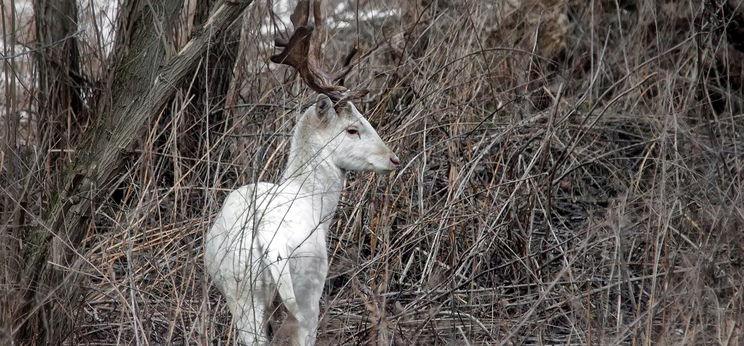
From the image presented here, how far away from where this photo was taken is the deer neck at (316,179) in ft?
13.1

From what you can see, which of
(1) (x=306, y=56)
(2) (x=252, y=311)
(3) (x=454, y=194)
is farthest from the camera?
(3) (x=454, y=194)

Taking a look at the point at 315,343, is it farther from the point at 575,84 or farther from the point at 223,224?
the point at 575,84

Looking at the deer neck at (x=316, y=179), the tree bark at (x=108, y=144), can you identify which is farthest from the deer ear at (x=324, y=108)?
the tree bark at (x=108, y=144)

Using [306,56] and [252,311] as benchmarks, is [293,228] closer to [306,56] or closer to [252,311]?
[252,311]

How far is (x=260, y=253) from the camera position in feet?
11.2

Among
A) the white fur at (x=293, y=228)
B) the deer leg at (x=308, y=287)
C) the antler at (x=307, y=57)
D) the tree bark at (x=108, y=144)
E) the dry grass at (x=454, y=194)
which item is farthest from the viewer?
the dry grass at (x=454, y=194)

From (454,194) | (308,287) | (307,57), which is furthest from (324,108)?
(454,194)

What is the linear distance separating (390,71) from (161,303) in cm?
182

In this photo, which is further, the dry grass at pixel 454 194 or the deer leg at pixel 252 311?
the dry grass at pixel 454 194

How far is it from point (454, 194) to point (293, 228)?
1.75 m

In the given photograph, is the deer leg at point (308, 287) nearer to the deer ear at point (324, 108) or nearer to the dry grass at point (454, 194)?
the dry grass at point (454, 194)

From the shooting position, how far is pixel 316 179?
13.3 feet

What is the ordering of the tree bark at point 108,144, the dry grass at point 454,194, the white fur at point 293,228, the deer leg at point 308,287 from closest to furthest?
the white fur at point 293,228 < the deer leg at point 308,287 < the tree bark at point 108,144 < the dry grass at point 454,194

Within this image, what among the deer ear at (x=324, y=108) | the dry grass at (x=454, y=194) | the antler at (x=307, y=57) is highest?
the antler at (x=307, y=57)
